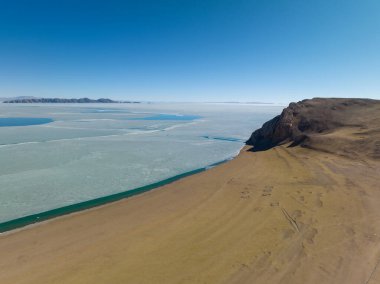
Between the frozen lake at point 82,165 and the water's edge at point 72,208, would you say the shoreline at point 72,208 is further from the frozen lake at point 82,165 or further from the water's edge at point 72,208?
the frozen lake at point 82,165

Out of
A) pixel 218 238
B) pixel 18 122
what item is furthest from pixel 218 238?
pixel 18 122

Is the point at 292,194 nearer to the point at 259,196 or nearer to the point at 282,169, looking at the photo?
the point at 259,196

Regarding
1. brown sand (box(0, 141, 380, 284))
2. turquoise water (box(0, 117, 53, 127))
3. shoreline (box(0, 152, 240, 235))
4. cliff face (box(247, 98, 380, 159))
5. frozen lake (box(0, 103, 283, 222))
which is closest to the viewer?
brown sand (box(0, 141, 380, 284))

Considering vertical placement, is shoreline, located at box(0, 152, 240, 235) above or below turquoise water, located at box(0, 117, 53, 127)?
above

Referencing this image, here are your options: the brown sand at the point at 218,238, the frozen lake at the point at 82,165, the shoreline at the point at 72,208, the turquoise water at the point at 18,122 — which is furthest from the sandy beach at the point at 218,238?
the turquoise water at the point at 18,122

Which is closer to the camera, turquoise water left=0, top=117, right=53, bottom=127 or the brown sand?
the brown sand

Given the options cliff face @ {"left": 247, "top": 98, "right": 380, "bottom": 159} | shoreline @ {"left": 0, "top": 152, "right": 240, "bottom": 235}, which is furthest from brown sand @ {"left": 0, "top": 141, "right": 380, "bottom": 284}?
cliff face @ {"left": 247, "top": 98, "right": 380, "bottom": 159}

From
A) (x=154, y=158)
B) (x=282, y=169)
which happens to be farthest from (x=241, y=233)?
(x=154, y=158)

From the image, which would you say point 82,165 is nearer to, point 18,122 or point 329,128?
point 329,128

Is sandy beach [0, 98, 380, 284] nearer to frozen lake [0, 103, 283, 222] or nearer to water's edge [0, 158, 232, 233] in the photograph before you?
water's edge [0, 158, 232, 233]
